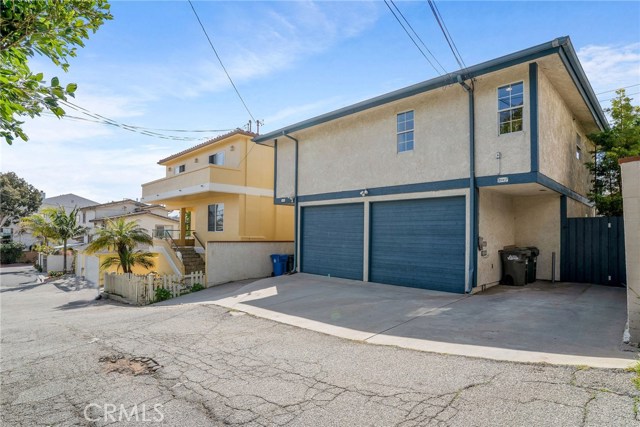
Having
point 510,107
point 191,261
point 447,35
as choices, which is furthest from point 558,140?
point 191,261

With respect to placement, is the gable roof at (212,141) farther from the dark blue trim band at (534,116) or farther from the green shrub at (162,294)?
the dark blue trim band at (534,116)

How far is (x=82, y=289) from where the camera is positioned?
18.5 m

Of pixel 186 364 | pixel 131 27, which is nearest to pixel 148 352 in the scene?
pixel 186 364

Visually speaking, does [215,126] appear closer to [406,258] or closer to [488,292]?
[406,258]

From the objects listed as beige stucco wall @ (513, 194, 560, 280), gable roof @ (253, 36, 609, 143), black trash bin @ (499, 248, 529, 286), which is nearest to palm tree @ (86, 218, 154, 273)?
gable roof @ (253, 36, 609, 143)

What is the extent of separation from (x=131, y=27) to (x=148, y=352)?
718cm

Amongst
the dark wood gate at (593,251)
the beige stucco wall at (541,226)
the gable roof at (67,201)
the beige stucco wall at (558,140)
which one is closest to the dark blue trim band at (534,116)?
the beige stucco wall at (558,140)

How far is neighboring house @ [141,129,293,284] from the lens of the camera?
16.3m

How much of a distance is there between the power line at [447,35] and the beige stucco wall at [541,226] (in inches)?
212

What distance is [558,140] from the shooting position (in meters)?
10.8

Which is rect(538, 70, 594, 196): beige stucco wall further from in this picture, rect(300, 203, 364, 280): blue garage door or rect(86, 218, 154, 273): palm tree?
rect(86, 218, 154, 273): palm tree

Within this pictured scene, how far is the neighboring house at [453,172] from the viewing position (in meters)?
9.42

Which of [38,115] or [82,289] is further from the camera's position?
[82,289]

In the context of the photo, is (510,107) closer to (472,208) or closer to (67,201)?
(472,208)
